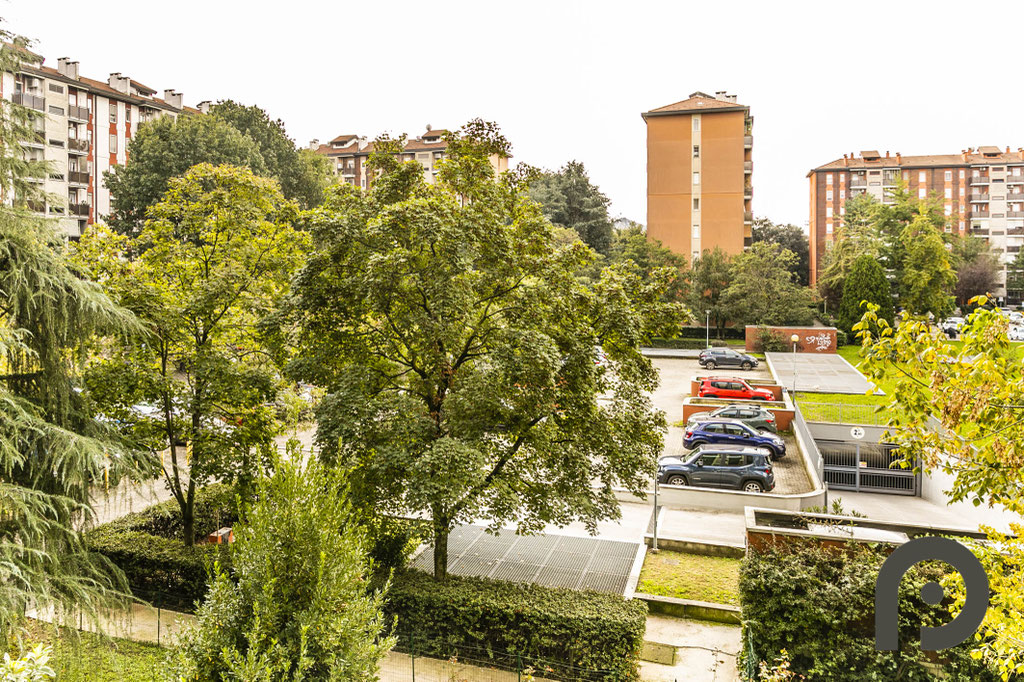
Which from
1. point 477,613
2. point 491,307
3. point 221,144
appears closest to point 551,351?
point 491,307

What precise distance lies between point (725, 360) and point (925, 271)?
22816mm

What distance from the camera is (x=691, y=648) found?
1230cm

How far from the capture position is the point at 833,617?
11.0m

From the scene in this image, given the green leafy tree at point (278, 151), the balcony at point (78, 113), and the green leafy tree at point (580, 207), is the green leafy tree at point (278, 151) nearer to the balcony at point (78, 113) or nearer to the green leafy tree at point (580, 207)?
the balcony at point (78, 113)

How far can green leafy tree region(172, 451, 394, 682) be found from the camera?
7391 millimetres

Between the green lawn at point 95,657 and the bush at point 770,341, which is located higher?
the bush at point 770,341

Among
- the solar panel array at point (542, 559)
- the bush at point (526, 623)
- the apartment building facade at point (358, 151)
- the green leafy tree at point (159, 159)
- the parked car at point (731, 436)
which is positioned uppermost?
the apartment building facade at point (358, 151)

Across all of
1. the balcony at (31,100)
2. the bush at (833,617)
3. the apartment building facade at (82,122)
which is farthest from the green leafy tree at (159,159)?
the bush at (833,617)

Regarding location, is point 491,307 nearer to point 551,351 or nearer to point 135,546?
point 551,351

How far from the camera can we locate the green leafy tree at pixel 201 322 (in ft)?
43.2

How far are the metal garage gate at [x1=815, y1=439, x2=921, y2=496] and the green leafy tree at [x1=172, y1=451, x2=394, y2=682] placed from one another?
1957 cm

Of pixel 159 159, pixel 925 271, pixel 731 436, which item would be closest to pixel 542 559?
pixel 731 436

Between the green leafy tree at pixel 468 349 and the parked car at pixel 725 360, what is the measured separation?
31938mm

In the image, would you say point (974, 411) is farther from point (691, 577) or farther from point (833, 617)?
point (691, 577)
